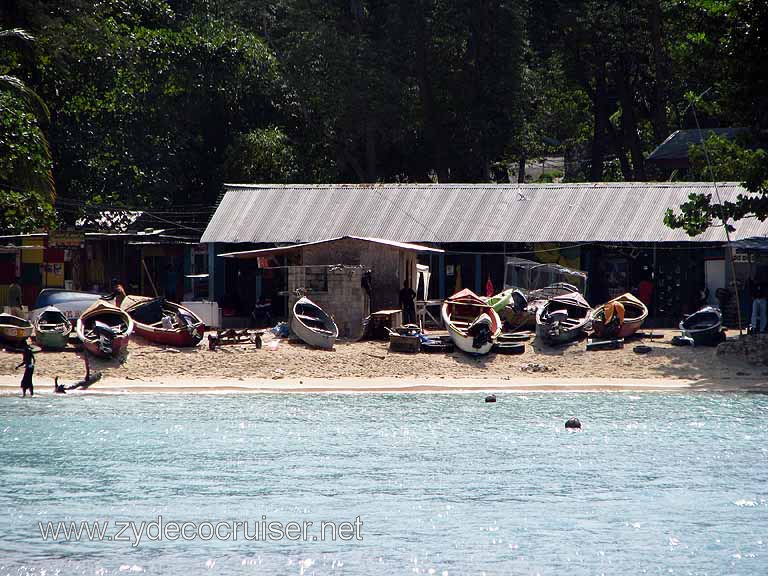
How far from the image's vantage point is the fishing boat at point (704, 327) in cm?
3588

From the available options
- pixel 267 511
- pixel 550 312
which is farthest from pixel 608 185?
pixel 267 511

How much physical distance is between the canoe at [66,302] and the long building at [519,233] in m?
5.11

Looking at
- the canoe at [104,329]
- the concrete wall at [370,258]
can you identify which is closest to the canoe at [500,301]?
the concrete wall at [370,258]

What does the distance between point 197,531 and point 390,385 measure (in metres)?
13.3

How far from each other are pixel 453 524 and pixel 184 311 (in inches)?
708

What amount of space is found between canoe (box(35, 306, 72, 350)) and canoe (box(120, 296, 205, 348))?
2055 millimetres

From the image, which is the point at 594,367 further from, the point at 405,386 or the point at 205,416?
the point at 205,416

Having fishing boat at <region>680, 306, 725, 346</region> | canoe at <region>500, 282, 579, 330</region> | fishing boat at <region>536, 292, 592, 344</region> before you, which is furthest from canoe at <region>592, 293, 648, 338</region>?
canoe at <region>500, 282, 579, 330</region>

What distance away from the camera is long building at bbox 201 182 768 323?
40.4 meters

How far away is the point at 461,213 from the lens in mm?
42438

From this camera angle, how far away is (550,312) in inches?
1453

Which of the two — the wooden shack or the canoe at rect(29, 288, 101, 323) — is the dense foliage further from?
the wooden shack

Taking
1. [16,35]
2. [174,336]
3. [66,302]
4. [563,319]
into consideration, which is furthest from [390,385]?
[16,35]

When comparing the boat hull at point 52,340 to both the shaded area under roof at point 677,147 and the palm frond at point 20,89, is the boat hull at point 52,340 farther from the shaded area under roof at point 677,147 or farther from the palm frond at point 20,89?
the shaded area under roof at point 677,147
